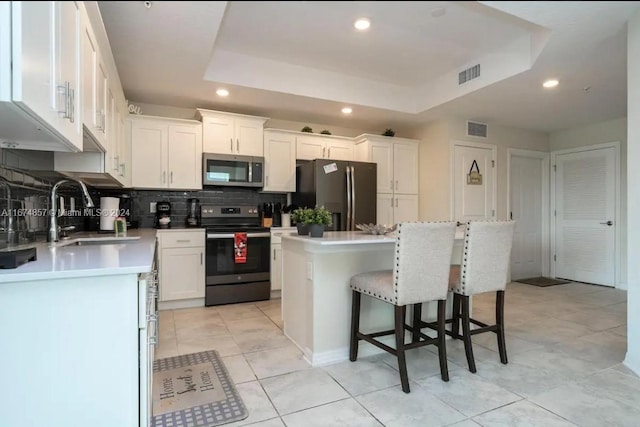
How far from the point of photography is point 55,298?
1.30m

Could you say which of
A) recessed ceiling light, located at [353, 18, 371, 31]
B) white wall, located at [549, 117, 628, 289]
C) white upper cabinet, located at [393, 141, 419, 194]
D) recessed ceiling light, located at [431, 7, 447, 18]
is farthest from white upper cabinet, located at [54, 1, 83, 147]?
white wall, located at [549, 117, 628, 289]

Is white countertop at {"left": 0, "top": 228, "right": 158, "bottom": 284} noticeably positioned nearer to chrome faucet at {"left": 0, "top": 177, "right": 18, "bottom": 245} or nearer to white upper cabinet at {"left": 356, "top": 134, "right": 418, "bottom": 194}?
chrome faucet at {"left": 0, "top": 177, "right": 18, "bottom": 245}

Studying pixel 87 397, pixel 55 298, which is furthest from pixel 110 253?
pixel 87 397

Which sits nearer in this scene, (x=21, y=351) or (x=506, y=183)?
(x=21, y=351)

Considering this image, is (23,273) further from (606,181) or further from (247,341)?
(606,181)

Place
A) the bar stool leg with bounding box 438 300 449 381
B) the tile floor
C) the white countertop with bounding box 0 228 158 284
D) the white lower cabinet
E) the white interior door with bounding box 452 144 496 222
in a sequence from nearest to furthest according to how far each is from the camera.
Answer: the white countertop with bounding box 0 228 158 284 → the tile floor → the bar stool leg with bounding box 438 300 449 381 → the white interior door with bounding box 452 144 496 222 → the white lower cabinet

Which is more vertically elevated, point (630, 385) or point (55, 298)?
point (55, 298)

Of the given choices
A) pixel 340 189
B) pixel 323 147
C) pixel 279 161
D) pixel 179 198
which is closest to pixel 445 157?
pixel 340 189

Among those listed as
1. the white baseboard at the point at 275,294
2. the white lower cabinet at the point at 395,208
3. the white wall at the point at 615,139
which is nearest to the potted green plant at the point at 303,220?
the white baseboard at the point at 275,294

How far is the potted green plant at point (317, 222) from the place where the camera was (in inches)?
97.5

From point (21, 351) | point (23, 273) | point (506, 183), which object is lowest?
point (21, 351)

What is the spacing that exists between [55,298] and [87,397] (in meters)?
0.41

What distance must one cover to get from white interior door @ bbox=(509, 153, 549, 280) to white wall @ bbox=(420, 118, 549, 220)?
0.24 meters

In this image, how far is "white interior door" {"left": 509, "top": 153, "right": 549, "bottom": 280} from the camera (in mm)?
5336
